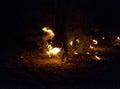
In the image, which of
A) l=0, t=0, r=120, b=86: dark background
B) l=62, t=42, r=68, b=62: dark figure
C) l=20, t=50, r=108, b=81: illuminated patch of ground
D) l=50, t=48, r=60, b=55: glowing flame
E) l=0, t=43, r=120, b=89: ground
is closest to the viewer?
l=0, t=43, r=120, b=89: ground

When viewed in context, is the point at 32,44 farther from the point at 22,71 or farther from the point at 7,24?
the point at 7,24

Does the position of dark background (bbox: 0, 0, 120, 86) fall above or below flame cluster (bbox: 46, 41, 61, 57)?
above

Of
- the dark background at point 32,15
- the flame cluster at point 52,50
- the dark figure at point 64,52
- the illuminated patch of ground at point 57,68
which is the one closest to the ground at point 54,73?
the illuminated patch of ground at point 57,68

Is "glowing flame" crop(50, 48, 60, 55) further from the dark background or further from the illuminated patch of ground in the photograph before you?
the dark background

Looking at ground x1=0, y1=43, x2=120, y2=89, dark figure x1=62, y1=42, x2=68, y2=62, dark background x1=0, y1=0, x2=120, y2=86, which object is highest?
dark background x1=0, y1=0, x2=120, y2=86

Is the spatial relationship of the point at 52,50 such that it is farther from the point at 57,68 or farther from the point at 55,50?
the point at 57,68

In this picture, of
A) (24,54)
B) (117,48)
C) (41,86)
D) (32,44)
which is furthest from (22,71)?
(117,48)

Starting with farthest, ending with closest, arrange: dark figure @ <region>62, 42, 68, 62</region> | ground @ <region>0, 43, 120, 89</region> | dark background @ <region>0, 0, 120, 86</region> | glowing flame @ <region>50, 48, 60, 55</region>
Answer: dark background @ <region>0, 0, 120, 86</region> → glowing flame @ <region>50, 48, 60, 55</region> → dark figure @ <region>62, 42, 68, 62</region> → ground @ <region>0, 43, 120, 89</region>

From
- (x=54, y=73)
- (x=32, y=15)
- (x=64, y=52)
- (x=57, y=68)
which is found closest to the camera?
(x=54, y=73)

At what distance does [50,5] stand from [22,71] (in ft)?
39.1

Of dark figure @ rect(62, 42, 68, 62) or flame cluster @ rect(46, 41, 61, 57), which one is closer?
dark figure @ rect(62, 42, 68, 62)

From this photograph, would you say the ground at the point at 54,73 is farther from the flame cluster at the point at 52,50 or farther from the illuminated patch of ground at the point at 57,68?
the flame cluster at the point at 52,50

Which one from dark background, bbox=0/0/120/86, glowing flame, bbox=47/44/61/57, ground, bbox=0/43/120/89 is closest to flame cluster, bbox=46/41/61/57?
glowing flame, bbox=47/44/61/57

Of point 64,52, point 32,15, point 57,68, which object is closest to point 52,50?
point 64,52
